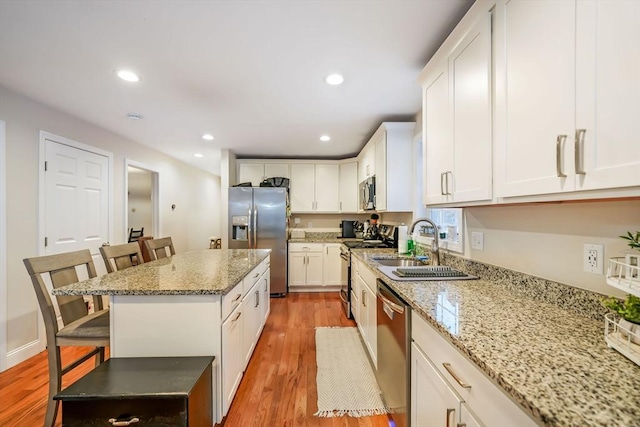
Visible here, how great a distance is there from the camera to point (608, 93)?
74cm

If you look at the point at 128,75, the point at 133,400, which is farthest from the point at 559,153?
the point at 128,75

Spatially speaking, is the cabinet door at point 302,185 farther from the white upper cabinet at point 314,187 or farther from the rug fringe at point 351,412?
the rug fringe at point 351,412

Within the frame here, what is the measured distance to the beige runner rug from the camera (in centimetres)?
178

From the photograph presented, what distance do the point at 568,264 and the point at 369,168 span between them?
2818 millimetres

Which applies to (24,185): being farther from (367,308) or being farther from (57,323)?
(367,308)

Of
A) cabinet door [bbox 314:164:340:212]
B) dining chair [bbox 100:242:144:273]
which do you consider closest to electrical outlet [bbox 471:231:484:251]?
dining chair [bbox 100:242:144:273]

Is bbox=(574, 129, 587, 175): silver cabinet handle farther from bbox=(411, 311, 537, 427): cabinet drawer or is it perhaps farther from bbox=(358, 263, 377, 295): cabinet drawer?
bbox=(358, 263, 377, 295): cabinet drawer

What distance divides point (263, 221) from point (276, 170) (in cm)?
105

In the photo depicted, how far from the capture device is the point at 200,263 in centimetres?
230

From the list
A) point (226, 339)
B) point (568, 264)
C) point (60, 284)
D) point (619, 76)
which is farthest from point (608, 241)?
point (60, 284)

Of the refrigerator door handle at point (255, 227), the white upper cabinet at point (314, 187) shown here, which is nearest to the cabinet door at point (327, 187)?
the white upper cabinet at point (314, 187)

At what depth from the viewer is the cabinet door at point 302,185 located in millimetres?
4836

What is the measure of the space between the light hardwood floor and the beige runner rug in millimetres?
57

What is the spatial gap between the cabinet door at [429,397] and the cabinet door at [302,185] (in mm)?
3728
